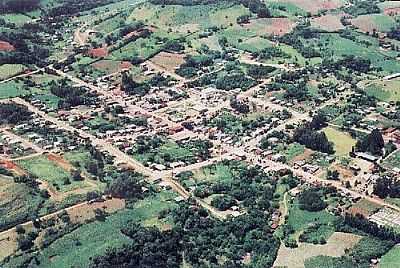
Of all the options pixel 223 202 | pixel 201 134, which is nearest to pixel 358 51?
pixel 201 134

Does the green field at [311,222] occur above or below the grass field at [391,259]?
above

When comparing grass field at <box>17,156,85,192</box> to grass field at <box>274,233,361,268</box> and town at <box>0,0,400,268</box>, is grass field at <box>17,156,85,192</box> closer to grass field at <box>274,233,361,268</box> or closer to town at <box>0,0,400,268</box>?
town at <box>0,0,400,268</box>

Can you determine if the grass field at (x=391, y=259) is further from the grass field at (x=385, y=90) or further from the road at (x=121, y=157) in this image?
the grass field at (x=385, y=90)

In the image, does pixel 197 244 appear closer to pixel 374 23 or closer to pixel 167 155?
pixel 167 155

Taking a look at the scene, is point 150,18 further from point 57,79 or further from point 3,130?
point 3,130

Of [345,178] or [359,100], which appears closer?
[345,178]

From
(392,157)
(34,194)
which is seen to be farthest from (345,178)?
(34,194)

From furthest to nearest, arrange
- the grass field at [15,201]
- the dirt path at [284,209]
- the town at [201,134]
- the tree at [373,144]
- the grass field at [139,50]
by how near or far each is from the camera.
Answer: the grass field at [139,50], the tree at [373,144], the dirt path at [284,209], the grass field at [15,201], the town at [201,134]

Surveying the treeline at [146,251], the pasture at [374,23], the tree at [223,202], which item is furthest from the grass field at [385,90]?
the treeline at [146,251]
